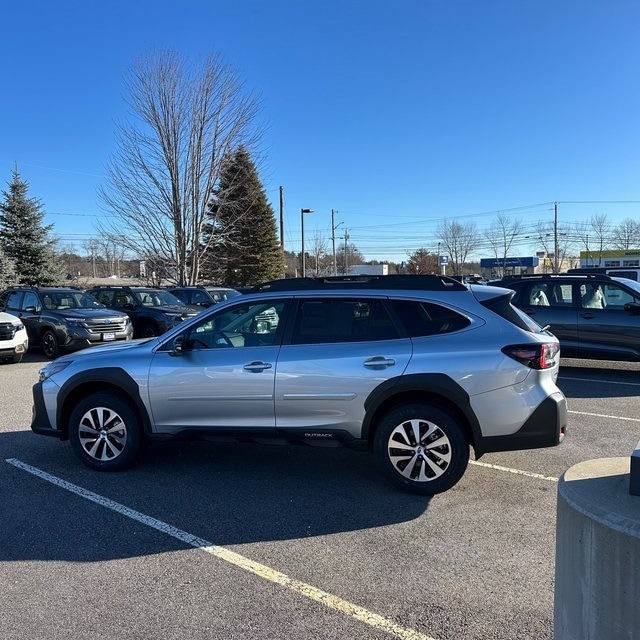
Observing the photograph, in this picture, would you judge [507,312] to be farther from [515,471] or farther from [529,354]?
[515,471]

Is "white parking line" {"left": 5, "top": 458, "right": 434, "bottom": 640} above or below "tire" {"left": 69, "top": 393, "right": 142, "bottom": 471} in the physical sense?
below

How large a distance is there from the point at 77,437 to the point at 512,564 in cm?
381

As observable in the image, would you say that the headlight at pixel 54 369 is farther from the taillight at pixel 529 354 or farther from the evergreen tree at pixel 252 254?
the evergreen tree at pixel 252 254

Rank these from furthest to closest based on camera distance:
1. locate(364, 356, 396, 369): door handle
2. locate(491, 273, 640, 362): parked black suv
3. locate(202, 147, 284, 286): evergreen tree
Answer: locate(202, 147, 284, 286): evergreen tree → locate(491, 273, 640, 362): parked black suv → locate(364, 356, 396, 369): door handle

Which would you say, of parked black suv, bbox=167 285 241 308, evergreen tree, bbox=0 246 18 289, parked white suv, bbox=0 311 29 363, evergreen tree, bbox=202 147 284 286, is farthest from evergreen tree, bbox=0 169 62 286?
parked white suv, bbox=0 311 29 363

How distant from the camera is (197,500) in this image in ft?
14.6

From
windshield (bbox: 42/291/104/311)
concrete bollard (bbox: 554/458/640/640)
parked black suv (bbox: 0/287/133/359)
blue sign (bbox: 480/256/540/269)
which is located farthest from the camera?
blue sign (bbox: 480/256/540/269)

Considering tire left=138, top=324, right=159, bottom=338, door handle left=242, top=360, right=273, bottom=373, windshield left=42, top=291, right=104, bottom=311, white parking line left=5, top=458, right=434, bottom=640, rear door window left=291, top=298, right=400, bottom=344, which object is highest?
windshield left=42, top=291, right=104, bottom=311

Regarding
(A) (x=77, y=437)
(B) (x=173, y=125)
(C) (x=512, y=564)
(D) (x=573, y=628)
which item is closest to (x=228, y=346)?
(A) (x=77, y=437)

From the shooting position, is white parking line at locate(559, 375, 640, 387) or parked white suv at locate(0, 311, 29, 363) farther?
parked white suv at locate(0, 311, 29, 363)

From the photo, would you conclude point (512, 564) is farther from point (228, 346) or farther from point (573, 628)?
point (228, 346)

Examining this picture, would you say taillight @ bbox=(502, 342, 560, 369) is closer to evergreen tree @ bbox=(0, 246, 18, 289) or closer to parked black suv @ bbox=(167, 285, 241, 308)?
parked black suv @ bbox=(167, 285, 241, 308)

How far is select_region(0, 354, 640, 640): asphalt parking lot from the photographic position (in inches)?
113

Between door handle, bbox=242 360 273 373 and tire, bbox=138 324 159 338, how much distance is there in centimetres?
1113
